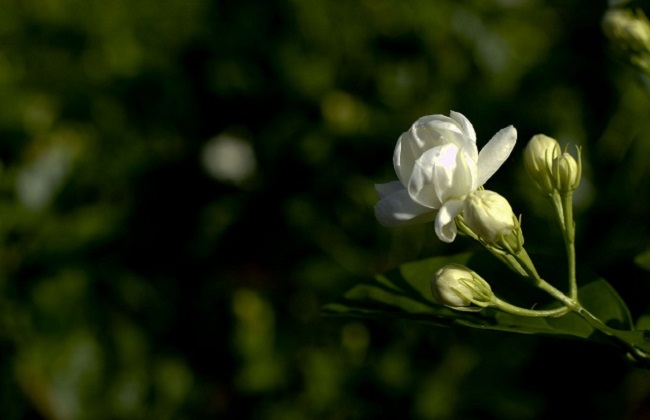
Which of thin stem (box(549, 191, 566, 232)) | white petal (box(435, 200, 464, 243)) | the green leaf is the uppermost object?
white petal (box(435, 200, 464, 243))

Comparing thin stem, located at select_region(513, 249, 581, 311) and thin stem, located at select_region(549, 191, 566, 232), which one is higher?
thin stem, located at select_region(549, 191, 566, 232)

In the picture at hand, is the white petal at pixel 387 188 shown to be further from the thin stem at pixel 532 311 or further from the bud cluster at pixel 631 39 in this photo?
the bud cluster at pixel 631 39

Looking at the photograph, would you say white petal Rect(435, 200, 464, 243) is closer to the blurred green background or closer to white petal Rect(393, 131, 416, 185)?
white petal Rect(393, 131, 416, 185)

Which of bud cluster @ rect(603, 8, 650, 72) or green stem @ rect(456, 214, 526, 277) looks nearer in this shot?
green stem @ rect(456, 214, 526, 277)

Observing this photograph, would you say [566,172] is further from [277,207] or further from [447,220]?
[277,207]

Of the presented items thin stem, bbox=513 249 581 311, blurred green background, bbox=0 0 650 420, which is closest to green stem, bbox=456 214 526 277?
thin stem, bbox=513 249 581 311

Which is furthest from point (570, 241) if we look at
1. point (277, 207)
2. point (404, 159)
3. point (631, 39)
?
point (277, 207)

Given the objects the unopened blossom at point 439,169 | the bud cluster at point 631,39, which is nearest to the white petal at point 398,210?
the unopened blossom at point 439,169
